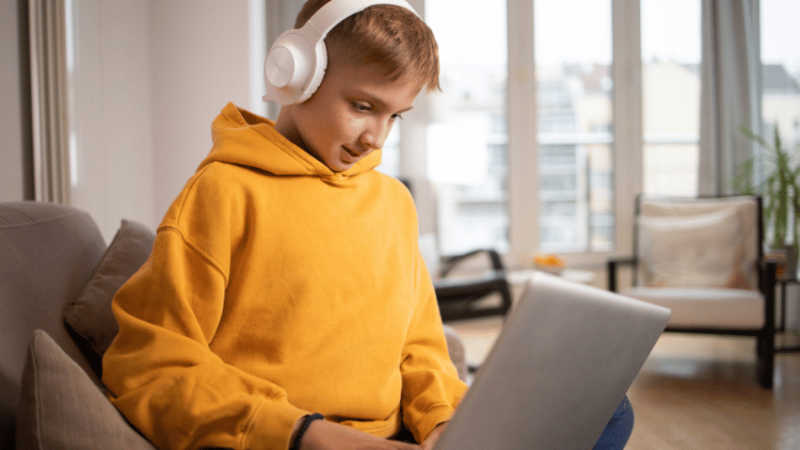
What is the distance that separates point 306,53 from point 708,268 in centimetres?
302

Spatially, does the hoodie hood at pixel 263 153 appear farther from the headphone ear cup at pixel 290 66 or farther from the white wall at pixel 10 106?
the white wall at pixel 10 106

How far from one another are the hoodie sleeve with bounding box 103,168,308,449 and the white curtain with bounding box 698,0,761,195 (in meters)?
4.25

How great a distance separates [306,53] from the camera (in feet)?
2.44

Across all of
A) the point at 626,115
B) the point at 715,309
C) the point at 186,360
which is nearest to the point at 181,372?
the point at 186,360

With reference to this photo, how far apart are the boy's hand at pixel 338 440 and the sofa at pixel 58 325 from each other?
0.64ft

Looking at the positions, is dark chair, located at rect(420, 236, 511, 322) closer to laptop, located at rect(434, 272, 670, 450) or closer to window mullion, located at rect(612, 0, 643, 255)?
window mullion, located at rect(612, 0, 643, 255)

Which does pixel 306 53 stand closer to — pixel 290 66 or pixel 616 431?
pixel 290 66

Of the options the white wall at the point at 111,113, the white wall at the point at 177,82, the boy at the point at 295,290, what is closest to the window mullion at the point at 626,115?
the white wall at the point at 177,82

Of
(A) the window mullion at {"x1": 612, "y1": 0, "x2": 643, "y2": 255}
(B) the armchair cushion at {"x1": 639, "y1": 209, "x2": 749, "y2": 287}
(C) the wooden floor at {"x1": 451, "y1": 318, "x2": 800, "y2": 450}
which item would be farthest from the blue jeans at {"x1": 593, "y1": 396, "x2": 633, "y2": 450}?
(A) the window mullion at {"x1": 612, "y1": 0, "x2": 643, "y2": 255}

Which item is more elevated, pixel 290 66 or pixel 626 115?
pixel 626 115

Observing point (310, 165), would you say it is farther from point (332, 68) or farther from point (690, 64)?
point (690, 64)

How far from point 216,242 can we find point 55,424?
259mm

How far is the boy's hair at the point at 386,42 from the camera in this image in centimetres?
72

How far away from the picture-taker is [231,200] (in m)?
0.72
